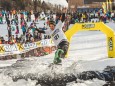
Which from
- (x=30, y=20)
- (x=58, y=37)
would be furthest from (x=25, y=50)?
(x=30, y=20)

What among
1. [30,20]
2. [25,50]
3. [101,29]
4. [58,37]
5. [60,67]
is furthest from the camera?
[30,20]

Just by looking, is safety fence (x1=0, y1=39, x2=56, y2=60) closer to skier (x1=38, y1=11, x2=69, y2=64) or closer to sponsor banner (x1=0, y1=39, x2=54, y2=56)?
sponsor banner (x1=0, y1=39, x2=54, y2=56)

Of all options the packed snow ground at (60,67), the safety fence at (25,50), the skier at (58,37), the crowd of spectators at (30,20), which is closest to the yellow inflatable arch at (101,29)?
the packed snow ground at (60,67)

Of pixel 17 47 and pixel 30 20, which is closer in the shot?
pixel 17 47

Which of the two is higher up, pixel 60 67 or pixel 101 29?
pixel 101 29

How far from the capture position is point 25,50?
1395 centimetres

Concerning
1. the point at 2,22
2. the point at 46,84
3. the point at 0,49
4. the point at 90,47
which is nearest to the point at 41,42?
the point at 0,49

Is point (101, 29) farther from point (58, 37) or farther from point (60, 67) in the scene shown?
point (60, 67)

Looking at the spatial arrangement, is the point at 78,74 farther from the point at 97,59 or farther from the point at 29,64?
the point at 97,59

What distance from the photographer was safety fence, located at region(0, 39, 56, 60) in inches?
532

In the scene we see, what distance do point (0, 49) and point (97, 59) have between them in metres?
4.41

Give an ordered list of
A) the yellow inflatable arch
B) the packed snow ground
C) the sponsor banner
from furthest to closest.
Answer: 1. the sponsor banner
2. the yellow inflatable arch
3. the packed snow ground

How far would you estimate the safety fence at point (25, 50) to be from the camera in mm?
13523

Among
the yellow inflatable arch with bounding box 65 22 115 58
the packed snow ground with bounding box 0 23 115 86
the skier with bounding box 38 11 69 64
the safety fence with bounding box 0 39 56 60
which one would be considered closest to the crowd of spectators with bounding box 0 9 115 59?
the safety fence with bounding box 0 39 56 60
